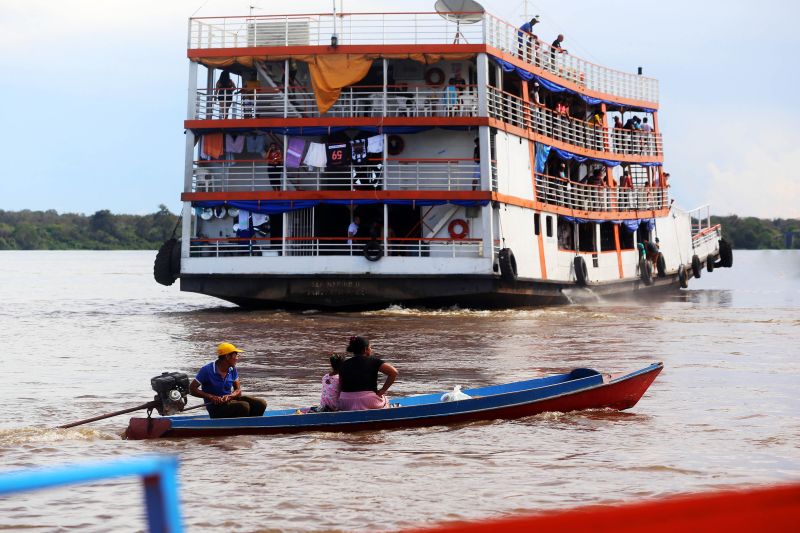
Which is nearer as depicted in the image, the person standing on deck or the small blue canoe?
the small blue canoe

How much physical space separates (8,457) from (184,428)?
5.26 feet

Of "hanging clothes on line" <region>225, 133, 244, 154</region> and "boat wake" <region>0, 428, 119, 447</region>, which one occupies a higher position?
"hanging clothes on line" <region>225, 133, 244, 154</region>

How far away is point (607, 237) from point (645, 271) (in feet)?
6.86

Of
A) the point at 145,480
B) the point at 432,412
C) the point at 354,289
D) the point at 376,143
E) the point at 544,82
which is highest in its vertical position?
the point at 544,82

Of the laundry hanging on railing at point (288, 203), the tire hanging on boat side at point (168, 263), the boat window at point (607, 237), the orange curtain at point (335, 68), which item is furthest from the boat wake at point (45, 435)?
the boat window at point (607, 237)

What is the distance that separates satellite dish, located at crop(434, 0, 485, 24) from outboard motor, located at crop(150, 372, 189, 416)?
1731cm

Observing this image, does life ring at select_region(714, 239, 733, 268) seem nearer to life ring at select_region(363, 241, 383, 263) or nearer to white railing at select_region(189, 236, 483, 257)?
white railing at select_region(189, 236, 483, 257)

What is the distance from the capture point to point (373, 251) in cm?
2436

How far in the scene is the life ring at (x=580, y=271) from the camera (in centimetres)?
2995

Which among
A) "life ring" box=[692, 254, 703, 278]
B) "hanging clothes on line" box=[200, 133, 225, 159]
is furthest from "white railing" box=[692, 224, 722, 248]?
"hanging clothes on line" box=[200, 133, 225, 159]

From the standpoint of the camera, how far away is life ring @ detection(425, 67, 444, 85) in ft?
87.6

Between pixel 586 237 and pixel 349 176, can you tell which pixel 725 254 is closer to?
pixel 586 237

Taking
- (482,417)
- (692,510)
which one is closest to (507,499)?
(482,417)

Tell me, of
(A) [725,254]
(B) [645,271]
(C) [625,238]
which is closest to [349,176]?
(C) [625,238]
